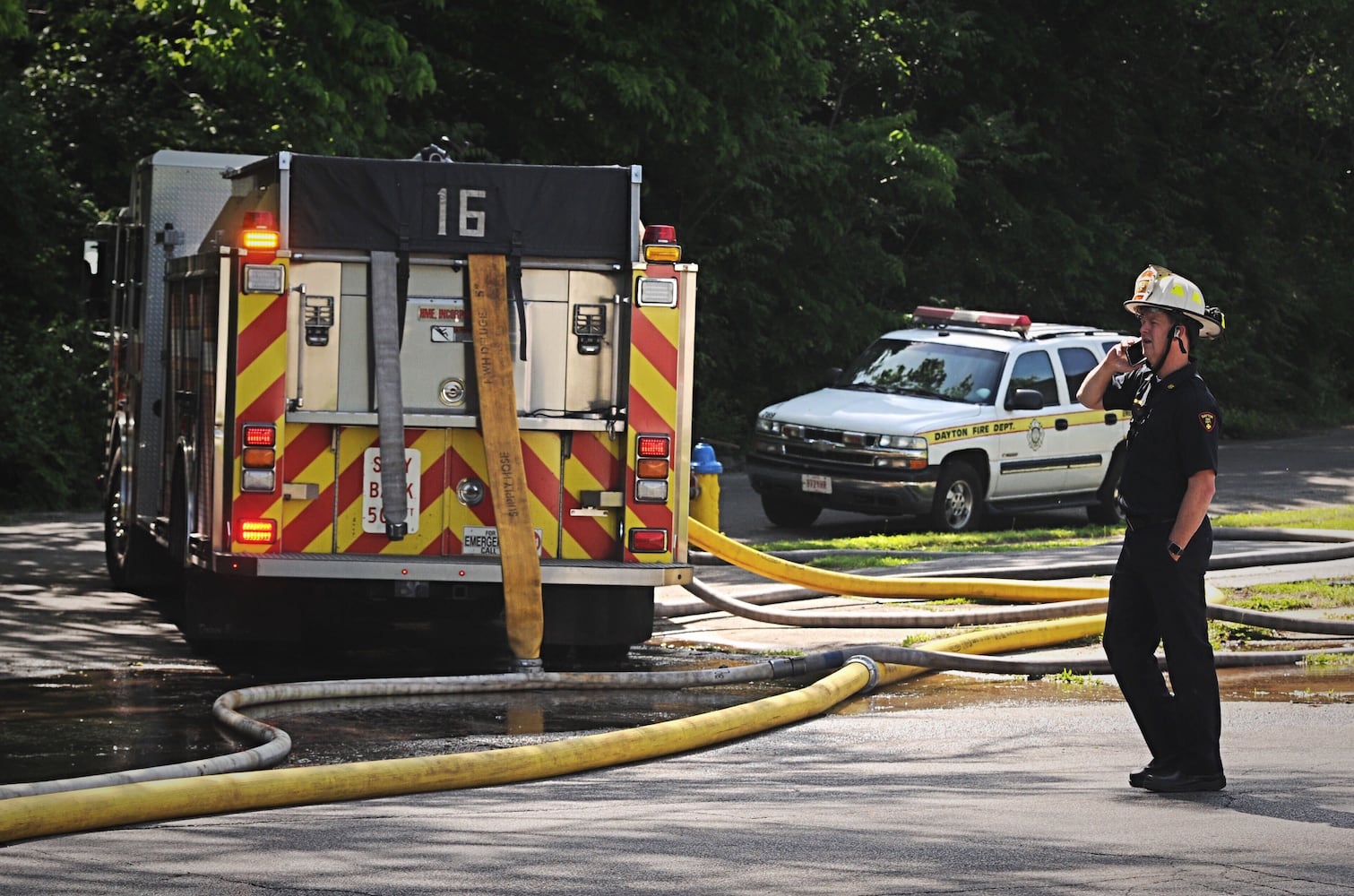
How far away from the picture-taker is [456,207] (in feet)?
34.3

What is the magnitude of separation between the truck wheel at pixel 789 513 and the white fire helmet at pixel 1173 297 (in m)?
11.1

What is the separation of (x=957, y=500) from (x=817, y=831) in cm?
1168

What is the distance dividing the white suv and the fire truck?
7.06m

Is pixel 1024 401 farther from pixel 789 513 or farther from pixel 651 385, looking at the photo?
pixel 651 385

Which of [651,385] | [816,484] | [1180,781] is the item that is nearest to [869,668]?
[651,385]

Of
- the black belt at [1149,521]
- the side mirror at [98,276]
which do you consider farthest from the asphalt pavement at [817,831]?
the side mirror at [98,276]

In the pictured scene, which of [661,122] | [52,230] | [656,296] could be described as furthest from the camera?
[661,122]

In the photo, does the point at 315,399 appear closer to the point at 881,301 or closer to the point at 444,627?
the point at 444,627

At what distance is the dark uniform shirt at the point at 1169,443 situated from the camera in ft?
23.9

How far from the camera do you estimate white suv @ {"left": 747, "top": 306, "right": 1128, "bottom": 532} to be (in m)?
17.6

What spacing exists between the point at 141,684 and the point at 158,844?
12.3 feet

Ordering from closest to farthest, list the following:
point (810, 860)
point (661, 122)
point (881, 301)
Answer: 1. point (810, 860)
2. point (661, 122)
3. point (881, 301)

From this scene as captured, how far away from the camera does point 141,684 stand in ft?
32.3

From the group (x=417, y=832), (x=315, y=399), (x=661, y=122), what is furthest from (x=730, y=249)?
(x=417, y=832)
